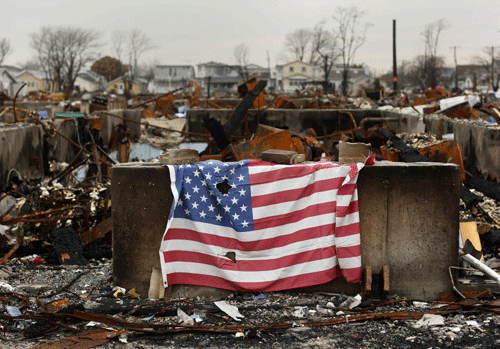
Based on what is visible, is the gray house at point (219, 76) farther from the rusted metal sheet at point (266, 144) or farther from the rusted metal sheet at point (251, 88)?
the rusted metal sheet at point (266, 144)

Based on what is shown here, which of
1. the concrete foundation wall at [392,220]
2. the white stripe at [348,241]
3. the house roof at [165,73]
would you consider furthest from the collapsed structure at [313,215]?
the house roof at [165,73]

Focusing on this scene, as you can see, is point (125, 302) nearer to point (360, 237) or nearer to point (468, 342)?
point (360, 237)

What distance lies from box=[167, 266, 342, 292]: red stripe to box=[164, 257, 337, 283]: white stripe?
26 millimetres

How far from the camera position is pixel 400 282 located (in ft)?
15.8

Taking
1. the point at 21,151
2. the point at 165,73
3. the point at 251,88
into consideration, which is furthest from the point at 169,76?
the point at 21,151

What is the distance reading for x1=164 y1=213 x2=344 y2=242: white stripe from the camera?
479 centimetres

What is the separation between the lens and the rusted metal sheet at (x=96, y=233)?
22.3 feet

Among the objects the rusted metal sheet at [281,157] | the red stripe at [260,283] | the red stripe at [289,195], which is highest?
the rusted metal sheet at [281,157]

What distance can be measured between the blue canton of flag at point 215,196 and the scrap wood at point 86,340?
1.17m

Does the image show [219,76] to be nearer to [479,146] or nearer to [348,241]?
[479,146]

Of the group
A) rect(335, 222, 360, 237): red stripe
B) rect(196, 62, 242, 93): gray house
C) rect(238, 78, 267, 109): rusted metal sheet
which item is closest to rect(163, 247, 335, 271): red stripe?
rect(335, 222, 360, 237): red stripe

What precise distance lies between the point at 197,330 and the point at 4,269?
2721 millimetres

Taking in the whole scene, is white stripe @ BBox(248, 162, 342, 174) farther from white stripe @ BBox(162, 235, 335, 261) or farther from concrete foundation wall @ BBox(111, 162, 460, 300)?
white stripe @ BBox(162, 235, 335, 261)

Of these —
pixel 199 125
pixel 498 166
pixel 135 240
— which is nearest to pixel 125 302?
pixel 135 240
